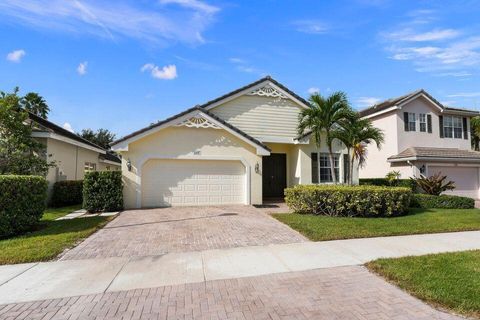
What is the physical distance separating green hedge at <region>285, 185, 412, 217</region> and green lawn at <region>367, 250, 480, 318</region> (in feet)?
15.3

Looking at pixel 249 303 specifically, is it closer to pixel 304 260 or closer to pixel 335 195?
pixel 304 260

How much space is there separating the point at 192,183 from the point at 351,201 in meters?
7.17

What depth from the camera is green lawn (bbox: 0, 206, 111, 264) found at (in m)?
6.76

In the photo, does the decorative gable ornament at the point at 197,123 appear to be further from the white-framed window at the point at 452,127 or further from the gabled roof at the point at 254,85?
the white-framed window at the point at 452,127

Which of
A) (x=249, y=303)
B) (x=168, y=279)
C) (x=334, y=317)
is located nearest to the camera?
(x=334, y=317)

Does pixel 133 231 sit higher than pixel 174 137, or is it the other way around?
pixel 174 137

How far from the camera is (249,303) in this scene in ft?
14.7

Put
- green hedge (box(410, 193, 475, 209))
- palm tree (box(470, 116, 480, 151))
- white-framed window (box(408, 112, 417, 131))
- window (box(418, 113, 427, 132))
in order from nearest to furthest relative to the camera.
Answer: green hedge (box(410, 193, 475, 209)) < white-framed window (box(408, 112, 417, 131)) < window (box(418, 113, 427, 132)) < palm tree (box(470, 116, 480, 151))

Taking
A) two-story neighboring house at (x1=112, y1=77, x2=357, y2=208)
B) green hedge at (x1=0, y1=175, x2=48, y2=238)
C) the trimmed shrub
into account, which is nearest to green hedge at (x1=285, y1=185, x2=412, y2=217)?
two-story neighboring house at (x1=112, y1=77, x2=357, y2=208)

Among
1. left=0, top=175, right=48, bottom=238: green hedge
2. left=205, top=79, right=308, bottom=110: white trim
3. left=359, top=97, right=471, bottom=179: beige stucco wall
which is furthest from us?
left=359, top=97, right=471, bottom=179: beige stucco wall

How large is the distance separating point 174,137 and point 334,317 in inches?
466

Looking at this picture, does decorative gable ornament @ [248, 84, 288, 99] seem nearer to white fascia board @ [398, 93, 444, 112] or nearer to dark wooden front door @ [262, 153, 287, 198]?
dark wooden front door @ [262, 153, 287, 198]

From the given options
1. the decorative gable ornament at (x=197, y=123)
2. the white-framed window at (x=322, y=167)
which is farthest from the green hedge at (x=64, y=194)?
the white-framed window at (x=322, y=167)

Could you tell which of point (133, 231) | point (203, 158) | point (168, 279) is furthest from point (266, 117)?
point (168, 279)
